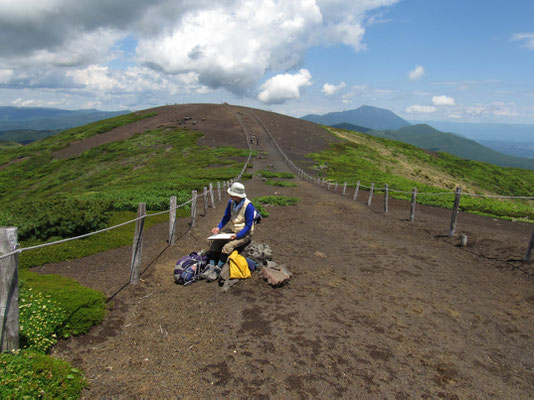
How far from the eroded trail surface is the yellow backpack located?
0.74 ft

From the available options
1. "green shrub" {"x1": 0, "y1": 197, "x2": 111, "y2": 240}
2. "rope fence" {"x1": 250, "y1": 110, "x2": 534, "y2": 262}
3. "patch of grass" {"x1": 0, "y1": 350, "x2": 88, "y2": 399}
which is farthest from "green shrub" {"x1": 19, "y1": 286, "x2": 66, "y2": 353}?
"rope fence" {"x1": 250, "y1": 110, "x2": 534, "y2": 262}

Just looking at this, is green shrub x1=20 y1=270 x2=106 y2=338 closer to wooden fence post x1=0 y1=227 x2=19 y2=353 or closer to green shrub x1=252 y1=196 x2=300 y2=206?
wooden fence post x1=0 y1=227 x2=19 y2=353

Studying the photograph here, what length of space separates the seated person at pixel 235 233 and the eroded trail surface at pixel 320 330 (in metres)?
0.55

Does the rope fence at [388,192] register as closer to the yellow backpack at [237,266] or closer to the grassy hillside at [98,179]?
the grassy hillside at [98,179]

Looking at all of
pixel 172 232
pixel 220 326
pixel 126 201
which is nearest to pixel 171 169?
pixel 126 201

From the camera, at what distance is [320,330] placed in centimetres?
649

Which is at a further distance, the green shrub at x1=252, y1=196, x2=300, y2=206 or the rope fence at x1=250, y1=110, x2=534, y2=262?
the green shrub at x1=252, y1=196, x2=300, y2=206

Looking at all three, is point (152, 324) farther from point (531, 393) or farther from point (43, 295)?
point (531, 393)

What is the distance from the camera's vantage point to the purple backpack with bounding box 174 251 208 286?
27.7 feet

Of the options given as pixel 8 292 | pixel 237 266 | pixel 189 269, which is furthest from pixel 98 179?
pixel 8 292

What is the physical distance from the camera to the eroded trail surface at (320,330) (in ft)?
16.5

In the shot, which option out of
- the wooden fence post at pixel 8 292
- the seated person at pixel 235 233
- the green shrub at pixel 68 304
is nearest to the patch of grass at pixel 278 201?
the seated person at pixel 235 233

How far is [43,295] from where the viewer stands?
6.20 meters

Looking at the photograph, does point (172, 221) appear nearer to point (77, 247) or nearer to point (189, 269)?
point (77, 247)
